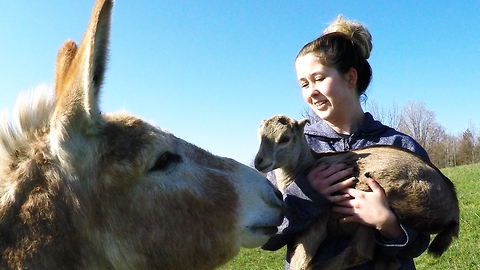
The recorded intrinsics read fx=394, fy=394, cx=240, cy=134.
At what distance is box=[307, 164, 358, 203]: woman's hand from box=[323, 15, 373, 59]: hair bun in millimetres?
1465

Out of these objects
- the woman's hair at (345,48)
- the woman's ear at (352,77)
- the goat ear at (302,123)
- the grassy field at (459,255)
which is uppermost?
the woman's hair at (345,48)

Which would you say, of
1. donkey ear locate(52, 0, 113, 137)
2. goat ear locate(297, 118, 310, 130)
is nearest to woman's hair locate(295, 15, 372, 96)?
goat ear locate(297, 118, 310, 130)

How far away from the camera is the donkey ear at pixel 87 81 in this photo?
1.77m

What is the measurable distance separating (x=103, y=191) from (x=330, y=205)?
2158mm

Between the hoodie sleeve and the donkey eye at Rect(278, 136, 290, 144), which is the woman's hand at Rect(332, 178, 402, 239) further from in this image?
the donkey eye at Rect(278, 136, 290, 144)

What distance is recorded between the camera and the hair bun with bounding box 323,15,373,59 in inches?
166

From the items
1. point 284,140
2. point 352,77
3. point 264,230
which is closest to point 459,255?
point 284,140

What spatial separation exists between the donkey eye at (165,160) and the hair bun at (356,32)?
2.78 m

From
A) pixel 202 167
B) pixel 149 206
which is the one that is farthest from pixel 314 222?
pixel 149 206

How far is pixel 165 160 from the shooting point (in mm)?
2102

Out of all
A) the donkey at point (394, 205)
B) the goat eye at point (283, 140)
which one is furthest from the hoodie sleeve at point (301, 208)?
the goat eye at point (283, 140)

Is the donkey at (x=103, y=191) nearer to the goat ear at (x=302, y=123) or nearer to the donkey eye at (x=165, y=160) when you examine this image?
the donkey eye at (x=165, y=160)

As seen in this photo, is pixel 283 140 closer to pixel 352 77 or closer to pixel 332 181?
pixel 352 77

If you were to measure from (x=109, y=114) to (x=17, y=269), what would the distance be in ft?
2.93
